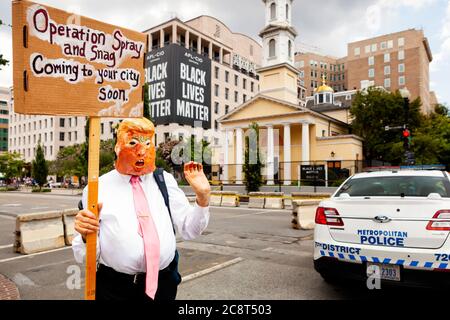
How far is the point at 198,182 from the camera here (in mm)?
2482

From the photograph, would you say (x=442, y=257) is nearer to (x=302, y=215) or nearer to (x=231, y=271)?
(x=231, y=271)

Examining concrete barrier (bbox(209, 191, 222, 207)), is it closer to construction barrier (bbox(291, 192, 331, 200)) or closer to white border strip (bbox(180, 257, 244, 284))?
construction barrier (bbox(291, 192, 331, 200))

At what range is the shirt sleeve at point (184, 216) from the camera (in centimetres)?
259

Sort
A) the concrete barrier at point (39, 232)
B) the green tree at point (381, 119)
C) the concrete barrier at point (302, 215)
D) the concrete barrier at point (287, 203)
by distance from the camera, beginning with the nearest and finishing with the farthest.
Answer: the concrete barrier at point (39, 232) → the concrete barrier at point (302, 215) → the concrete barrier at point (287, 203) → the green tree at point (381, 119)

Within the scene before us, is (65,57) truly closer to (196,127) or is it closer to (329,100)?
(196,127)

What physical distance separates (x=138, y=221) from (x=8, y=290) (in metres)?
4.10

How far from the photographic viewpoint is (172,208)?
2650 mm

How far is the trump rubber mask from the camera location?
252cm

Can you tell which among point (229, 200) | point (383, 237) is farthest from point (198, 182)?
point (229, 200)

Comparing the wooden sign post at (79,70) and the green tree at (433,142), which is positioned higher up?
the green tree at (433,142)

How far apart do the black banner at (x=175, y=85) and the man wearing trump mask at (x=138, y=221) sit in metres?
52.2

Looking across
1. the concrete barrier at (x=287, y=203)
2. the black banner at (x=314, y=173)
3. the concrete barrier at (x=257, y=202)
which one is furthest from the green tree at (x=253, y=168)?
the concrete barrier at (x=287, y=203)

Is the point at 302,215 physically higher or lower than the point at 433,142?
lower

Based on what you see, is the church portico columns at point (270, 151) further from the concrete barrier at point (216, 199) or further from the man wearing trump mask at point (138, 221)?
the man wearing trump mask at point (138, 221)
